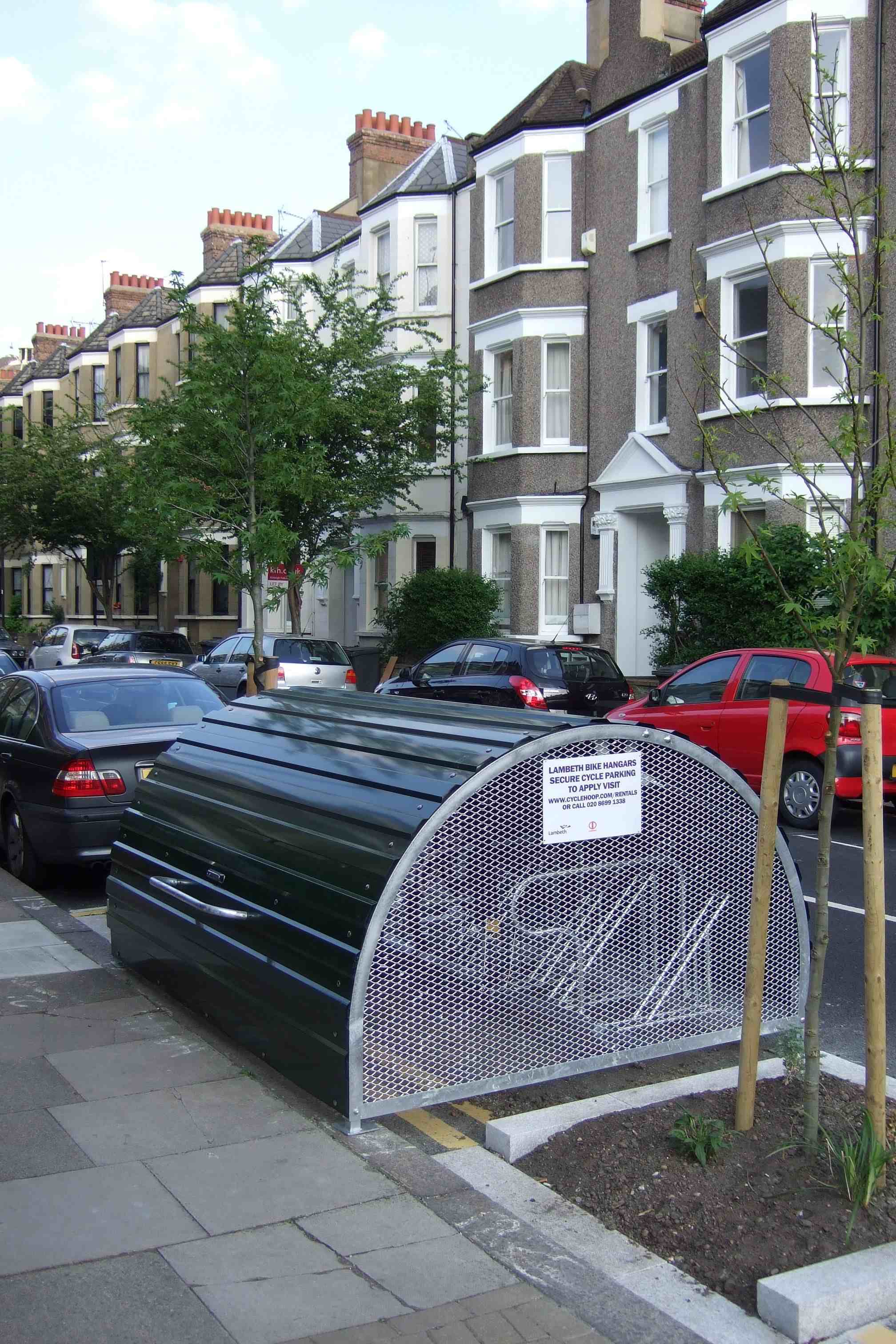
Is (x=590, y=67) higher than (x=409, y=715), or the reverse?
(x=590, y=67)

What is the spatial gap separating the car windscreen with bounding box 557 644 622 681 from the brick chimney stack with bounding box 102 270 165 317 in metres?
38.2

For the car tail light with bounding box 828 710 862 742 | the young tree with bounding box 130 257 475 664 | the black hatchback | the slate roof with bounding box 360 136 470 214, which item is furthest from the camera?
the slate roof with bounding box 360 136 470 214

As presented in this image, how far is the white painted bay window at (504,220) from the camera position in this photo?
26.0 m

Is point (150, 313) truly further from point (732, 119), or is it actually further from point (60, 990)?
point (60, 990)

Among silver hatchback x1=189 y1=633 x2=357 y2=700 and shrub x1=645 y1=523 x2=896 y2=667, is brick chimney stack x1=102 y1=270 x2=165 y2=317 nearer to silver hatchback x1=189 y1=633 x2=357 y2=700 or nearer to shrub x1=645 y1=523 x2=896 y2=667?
silver hatchback x1=189 y1=633 x2=357 y2=700

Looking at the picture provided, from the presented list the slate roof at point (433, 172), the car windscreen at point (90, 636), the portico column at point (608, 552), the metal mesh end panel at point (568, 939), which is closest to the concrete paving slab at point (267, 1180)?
the metal mesh end panel at point (568, 939)

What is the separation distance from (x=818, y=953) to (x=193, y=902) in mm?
2844

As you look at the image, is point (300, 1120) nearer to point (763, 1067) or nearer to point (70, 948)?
point (763, 1067)

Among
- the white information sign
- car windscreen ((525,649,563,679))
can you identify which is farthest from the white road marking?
car windscreen ((525,649,563,679))

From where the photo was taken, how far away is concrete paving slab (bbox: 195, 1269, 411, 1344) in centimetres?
344

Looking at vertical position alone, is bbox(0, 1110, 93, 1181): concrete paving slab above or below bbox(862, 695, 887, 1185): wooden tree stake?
below

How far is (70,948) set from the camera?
779 cm

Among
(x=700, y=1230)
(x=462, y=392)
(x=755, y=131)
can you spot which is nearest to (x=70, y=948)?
(x=700, y=1230)

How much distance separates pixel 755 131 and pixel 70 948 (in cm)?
1803
